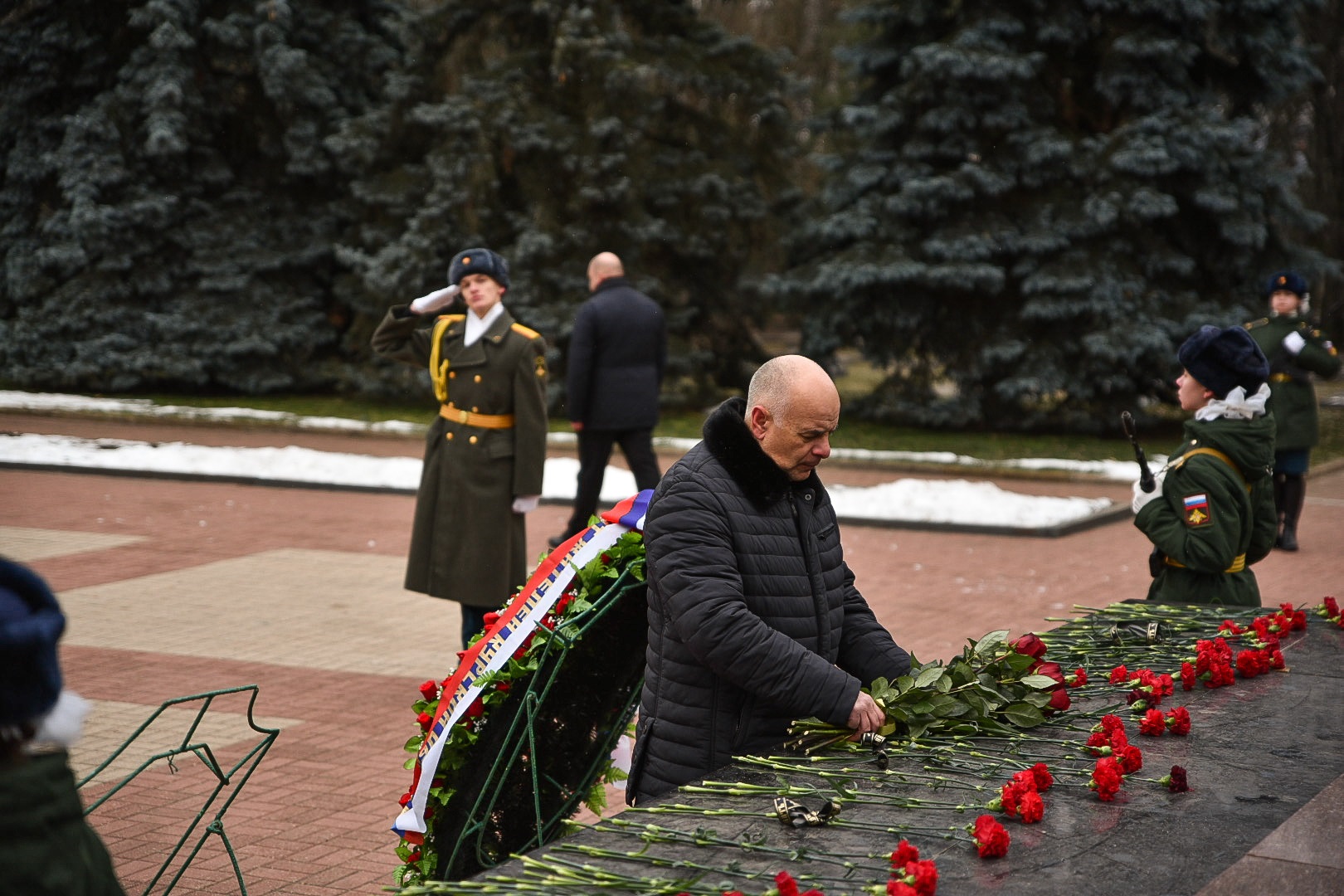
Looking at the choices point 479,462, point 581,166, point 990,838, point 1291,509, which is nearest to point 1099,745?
point 990,838

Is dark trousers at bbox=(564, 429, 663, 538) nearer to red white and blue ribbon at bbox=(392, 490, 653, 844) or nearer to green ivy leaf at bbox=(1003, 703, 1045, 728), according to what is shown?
red white and blue ribbon at bbox=(392, 490, 653, 844)

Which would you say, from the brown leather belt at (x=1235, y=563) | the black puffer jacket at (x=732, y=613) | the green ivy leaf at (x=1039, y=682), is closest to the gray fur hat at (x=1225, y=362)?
the brown leather belt at (x=1235, y=563)

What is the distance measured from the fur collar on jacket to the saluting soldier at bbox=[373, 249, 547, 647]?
136 inches

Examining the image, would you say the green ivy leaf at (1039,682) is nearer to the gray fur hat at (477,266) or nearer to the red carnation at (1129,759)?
the red carnation at (1129,759)

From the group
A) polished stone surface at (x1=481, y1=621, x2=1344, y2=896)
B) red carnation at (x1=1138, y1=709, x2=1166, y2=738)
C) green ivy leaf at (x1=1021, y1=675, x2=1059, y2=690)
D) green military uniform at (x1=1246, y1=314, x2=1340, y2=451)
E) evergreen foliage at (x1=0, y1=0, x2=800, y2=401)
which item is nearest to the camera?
polished stone surface at (x1=481, y1=621, x2=1344, y2=896)

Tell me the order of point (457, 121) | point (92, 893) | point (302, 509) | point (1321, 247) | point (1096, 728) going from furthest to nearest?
point (1321, 247) < point (457, 121) < point (302, 509) < point (1096, 728) < point (92, 893)

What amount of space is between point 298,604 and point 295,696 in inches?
86.0

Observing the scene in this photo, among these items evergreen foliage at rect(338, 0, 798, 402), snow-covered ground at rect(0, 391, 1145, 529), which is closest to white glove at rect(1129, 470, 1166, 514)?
snow-covered ground at rect(0, 391, 1145, 529)

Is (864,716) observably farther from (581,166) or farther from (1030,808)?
(581,166)

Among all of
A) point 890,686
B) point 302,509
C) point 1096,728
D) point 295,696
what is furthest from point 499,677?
point 302,509

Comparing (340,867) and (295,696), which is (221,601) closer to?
(295,696)

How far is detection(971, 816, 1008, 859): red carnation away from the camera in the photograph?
2.54 meters

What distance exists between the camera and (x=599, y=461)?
10.7 meters

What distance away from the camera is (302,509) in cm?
1294
